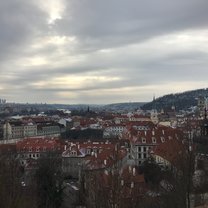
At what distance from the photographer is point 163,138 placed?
62375 millimetres

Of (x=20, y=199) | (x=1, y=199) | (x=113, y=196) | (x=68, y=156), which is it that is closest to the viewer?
(x=113, y=196)

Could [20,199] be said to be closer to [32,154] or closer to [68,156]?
Answer: [68,156]

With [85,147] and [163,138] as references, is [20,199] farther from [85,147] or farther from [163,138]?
[163,138]

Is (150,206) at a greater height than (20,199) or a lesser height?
lesser

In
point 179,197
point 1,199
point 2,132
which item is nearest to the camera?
point 1,199

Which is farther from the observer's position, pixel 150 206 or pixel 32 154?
pixel 32 154

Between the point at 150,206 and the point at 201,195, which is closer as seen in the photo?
the point at 150,206

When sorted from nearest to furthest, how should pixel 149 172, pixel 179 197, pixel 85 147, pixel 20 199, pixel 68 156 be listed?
pixel 20 199
pixel 179 197
pixel 149 172
pixel 68 156
pixel 85 147

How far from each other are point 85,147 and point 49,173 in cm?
2785

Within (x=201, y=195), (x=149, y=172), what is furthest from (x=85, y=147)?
(x=201, y=195)

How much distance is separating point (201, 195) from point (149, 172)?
523 inches

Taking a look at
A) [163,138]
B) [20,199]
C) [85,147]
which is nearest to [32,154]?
[85,147]

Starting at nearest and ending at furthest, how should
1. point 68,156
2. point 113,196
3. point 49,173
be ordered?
point 113,196
point 49,173
point 68,156

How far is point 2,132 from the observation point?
107625 millimetres
